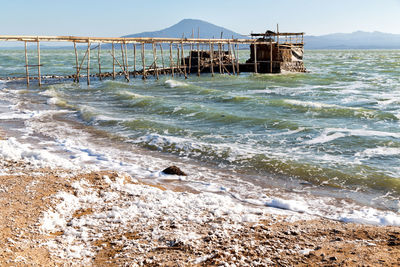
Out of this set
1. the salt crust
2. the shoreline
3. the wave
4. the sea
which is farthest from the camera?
the wave

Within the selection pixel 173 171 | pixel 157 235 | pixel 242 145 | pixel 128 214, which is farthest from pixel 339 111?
pixel 157 235

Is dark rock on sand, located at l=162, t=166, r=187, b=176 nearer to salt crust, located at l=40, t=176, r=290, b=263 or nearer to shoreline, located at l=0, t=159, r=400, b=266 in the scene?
salt crust, located at l=40, t=176, r=290, b=263

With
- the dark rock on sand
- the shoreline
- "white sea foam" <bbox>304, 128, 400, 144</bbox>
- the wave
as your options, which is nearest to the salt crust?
the shoreline

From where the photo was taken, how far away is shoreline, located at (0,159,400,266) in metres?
4.32

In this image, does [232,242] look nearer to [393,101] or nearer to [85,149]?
[85,149]

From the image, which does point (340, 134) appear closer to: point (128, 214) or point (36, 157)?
point (128, 214)

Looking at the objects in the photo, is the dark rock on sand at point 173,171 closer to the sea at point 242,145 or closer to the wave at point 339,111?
the sea at point 242,145

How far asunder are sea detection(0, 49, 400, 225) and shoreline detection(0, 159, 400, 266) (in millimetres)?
972

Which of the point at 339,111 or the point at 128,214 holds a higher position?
the point at 339,111

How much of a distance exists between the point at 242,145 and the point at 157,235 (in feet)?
20.3

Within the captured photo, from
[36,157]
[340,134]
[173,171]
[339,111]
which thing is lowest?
[173,171]

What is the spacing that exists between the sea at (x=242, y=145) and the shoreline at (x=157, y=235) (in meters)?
0.97

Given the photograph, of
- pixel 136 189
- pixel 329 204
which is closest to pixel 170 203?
pixel 136 189

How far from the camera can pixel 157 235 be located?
4922 millimetres
